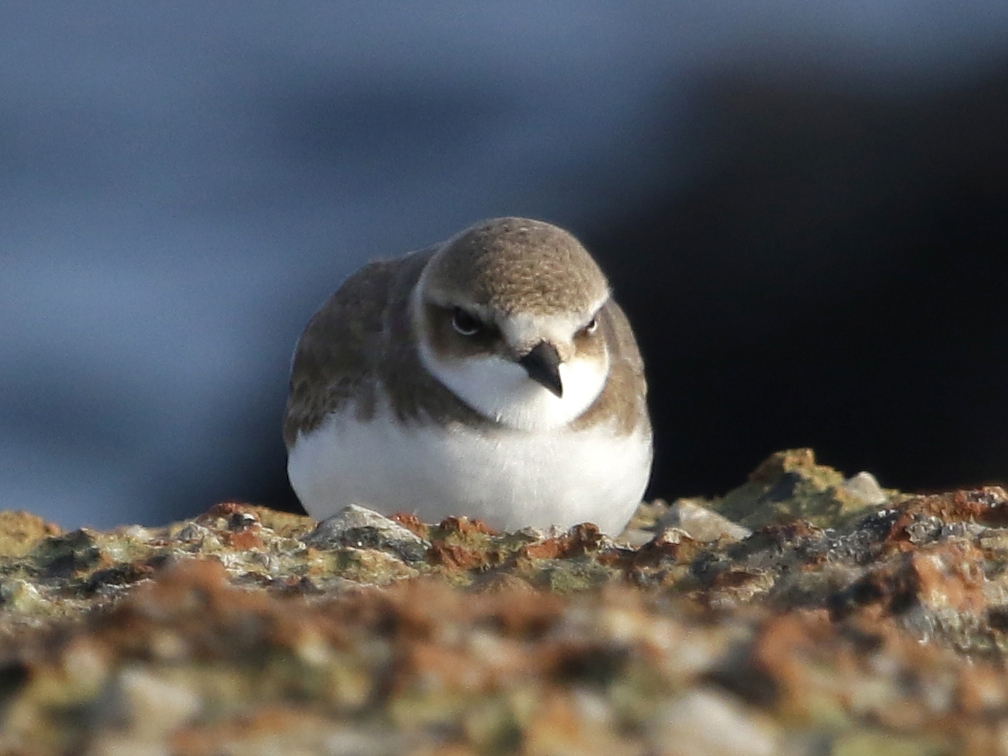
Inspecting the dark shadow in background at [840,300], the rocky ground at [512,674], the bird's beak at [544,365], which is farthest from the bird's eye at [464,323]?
the dark shadow in background at [840,300]

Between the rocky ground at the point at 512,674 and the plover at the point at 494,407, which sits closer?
the rocky ground at the point at 512,674

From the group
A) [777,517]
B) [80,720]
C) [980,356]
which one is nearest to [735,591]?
[80,720]

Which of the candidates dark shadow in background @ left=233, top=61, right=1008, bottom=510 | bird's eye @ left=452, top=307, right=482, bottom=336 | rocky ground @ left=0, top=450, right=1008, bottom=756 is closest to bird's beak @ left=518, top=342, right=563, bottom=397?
bird's eye @ left=452, top=307, right=482, bottom=336

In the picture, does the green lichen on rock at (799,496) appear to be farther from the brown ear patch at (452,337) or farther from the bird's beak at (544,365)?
the brown ear patch at (452,337)

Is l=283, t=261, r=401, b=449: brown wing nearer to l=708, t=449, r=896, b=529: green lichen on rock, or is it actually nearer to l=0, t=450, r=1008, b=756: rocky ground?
l=708, t=449, r=896, b=529: green lichen on rock

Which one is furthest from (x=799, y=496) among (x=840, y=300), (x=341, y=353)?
(x=840, y=300)

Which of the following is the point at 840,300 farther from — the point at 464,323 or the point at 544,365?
the point at 544,365

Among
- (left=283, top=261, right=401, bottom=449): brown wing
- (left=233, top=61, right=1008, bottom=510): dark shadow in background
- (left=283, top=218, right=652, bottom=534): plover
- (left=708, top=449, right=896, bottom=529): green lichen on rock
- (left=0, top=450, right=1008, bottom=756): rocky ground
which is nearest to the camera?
(left=0, top=450, right=1008, bottom=756): rocky ground
